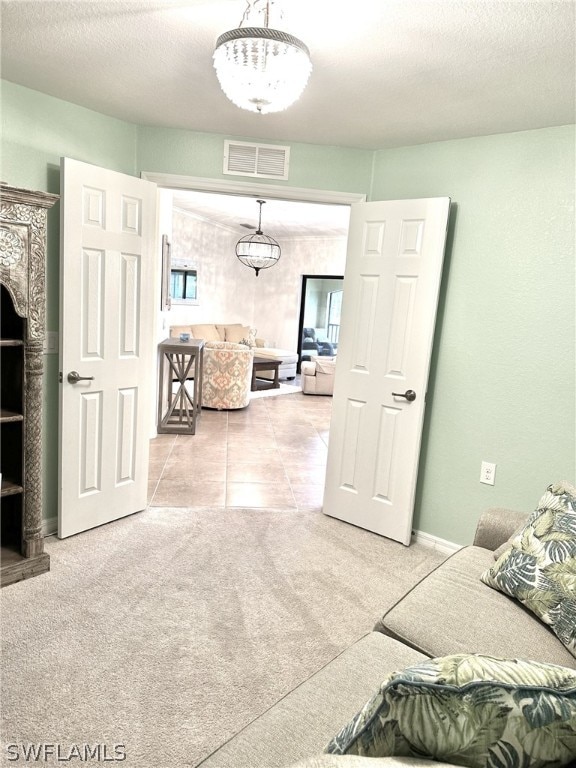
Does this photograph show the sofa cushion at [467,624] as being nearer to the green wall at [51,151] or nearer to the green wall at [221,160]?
the green wall at [51,151]

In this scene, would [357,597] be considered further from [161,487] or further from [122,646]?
[161,487]

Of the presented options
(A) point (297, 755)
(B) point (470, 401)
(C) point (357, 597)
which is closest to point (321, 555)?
(C) point (357, 597)

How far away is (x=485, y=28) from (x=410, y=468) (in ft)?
7.36

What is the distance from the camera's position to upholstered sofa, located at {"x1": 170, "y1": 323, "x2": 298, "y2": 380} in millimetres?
8531

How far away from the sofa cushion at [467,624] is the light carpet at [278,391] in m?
5.94

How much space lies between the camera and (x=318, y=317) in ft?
33.8

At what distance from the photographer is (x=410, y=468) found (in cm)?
319

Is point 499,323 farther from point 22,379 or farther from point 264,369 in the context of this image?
point 264,369

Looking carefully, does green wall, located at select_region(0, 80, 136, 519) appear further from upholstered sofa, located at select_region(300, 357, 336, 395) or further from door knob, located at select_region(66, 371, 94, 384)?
upholstered sofa, located at select_region(300, 357, 336, 395)

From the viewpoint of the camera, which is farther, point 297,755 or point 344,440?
point 344,440

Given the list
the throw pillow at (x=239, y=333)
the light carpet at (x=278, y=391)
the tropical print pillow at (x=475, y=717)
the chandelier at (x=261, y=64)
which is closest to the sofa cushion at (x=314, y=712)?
the tropical print pillow at (x=475, y=717)

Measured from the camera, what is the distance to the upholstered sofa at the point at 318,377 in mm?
8031

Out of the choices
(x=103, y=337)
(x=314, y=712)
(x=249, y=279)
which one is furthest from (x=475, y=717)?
(x=249, y=279)

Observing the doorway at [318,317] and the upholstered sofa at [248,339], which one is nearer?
the upholstered sofa at [248,339]
